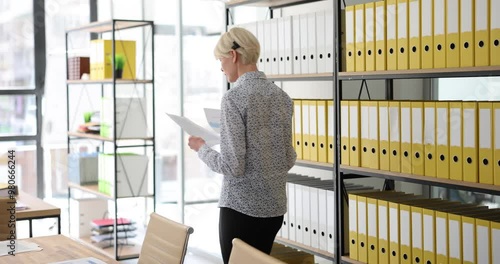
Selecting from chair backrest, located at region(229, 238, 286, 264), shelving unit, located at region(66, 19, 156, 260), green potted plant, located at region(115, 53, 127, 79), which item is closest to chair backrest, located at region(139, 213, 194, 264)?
chair backrest, located at region(229, 238, 286, 264)

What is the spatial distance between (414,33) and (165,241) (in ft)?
4.62

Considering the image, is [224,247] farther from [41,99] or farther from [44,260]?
[41,99]

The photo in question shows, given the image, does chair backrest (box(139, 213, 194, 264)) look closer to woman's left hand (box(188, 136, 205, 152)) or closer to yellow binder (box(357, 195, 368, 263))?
woman's left hand (box(188, 136, 205, 152))

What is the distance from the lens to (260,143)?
2971 millimetres

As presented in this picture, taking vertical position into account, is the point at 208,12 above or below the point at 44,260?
above

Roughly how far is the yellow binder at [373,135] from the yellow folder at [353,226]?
207 millimetres

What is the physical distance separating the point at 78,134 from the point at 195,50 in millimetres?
1207

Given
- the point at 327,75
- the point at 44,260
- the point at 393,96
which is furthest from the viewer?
the point at 393,96

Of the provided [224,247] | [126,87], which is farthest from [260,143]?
[126,87]

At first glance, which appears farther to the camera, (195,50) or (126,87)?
(126,87)

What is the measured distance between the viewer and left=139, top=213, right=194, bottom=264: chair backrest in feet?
8.40

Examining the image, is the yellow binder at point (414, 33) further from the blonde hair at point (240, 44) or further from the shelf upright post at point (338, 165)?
the blonde hair at point (240, 44)

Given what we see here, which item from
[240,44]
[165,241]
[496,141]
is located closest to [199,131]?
[240,44]

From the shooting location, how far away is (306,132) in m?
3.90
